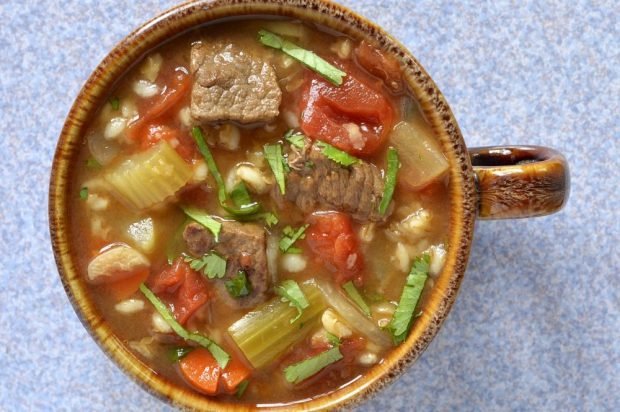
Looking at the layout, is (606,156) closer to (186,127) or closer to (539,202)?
(539,202)

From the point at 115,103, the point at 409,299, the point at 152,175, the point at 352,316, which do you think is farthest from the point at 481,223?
the point at 115,103

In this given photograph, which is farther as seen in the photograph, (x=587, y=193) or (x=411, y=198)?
(x=587, y=193)

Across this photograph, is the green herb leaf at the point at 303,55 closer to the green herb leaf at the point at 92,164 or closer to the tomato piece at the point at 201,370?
the green herb leaf at the point at 92,164

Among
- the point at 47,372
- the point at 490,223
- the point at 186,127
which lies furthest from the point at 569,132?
the point at 47,372

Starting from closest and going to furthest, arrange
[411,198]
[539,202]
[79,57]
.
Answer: [539,202] → [411,198] → [79,57]

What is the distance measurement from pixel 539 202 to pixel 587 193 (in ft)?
2.37

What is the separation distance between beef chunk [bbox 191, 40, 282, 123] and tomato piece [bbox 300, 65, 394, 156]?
9 cm

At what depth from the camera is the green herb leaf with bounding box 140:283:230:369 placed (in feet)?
7.61

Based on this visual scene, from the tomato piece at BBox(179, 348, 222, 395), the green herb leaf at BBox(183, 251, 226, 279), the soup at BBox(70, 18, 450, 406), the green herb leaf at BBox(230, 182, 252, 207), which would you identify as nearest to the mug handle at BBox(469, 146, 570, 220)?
the soup at BBox(70, 18, 450, 406)

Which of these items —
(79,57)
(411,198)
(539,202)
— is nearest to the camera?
(539,202)

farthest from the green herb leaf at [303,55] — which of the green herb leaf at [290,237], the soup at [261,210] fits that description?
the green herb leaf at [290,237]

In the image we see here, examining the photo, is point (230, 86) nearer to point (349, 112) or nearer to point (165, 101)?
point (165, 101)

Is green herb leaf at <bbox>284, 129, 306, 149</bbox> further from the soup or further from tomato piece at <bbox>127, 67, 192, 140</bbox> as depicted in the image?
tomato piece at <bbox>127, 67, 192, 140</bbox>

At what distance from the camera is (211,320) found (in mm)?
2357
